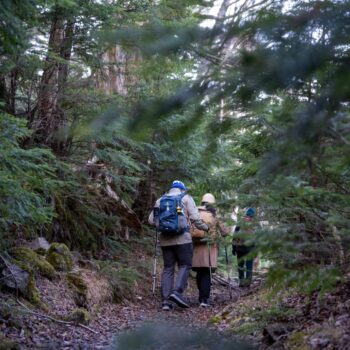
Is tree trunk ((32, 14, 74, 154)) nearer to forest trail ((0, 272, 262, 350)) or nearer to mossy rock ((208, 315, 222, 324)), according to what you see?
forest trail ((0, 272, 262, 350))

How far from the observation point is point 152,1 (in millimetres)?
9898

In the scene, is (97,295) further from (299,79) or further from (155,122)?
(299,79)

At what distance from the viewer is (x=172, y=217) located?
881cm

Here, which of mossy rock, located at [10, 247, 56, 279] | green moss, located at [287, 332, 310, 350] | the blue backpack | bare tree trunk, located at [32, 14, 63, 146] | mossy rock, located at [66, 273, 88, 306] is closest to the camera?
green moss, located at [287, 332, 310, 350]

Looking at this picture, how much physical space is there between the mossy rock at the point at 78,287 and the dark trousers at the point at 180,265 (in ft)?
5.22

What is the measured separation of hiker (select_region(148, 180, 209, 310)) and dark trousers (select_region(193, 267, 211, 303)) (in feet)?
1.73

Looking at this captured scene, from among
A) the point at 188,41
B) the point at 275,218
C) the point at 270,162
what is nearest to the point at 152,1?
the point at 275,218

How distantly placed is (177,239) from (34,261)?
8.39 ft

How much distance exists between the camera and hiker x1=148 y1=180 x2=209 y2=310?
29.0 feet

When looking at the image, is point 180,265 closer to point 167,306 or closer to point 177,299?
point 177,299

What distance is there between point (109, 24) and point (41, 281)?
4457 mm

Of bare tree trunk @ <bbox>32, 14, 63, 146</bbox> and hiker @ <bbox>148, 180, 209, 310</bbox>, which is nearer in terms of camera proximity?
hiker @ <bbox>148, 180, 209, 310</bbox>

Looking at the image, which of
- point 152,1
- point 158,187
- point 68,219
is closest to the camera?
point 152,1

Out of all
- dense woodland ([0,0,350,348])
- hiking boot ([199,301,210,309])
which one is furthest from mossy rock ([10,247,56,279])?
hiking boot ([199,301,210,309])
